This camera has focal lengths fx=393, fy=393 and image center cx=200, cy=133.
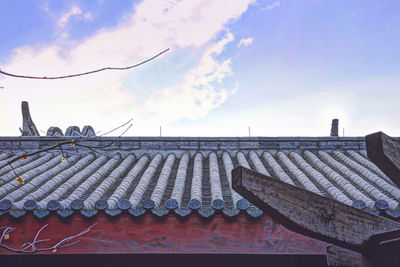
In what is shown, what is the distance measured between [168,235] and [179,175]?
Answer: 1973 millimetres

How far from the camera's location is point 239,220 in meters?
3.93

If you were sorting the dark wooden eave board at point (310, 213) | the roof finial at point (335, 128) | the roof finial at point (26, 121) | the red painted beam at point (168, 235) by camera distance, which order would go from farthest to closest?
the roof finial at point (26, 121) → the roof finial at point (335, 128) → the red painted beam at point (168, 235) → the dark wooden eave board at point (310, 213)

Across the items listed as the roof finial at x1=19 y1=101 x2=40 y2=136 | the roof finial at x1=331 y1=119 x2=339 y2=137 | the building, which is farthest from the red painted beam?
the roof finial at x1=19 y1=101 x2=40 y2=136

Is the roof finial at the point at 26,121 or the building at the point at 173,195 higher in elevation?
the roof finial at the point at 26,121

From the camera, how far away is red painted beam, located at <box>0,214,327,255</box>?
3.89 m

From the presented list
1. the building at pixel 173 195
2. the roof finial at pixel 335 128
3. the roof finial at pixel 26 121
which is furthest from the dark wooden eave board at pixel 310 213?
the roof finial at pixel 26 121

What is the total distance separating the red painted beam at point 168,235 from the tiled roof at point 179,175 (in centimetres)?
11

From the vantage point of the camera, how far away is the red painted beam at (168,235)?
3887 millimetres

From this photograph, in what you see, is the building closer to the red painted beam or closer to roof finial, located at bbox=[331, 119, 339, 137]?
the red painted beam

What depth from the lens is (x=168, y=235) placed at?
391cm

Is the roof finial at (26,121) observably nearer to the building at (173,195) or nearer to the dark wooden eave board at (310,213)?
the building at (173,195)

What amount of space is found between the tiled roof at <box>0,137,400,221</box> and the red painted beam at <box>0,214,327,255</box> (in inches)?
4.2

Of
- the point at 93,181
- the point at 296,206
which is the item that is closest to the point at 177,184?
the point at 93,181

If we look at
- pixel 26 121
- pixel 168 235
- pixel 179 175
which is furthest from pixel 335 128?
pixel 26 121
